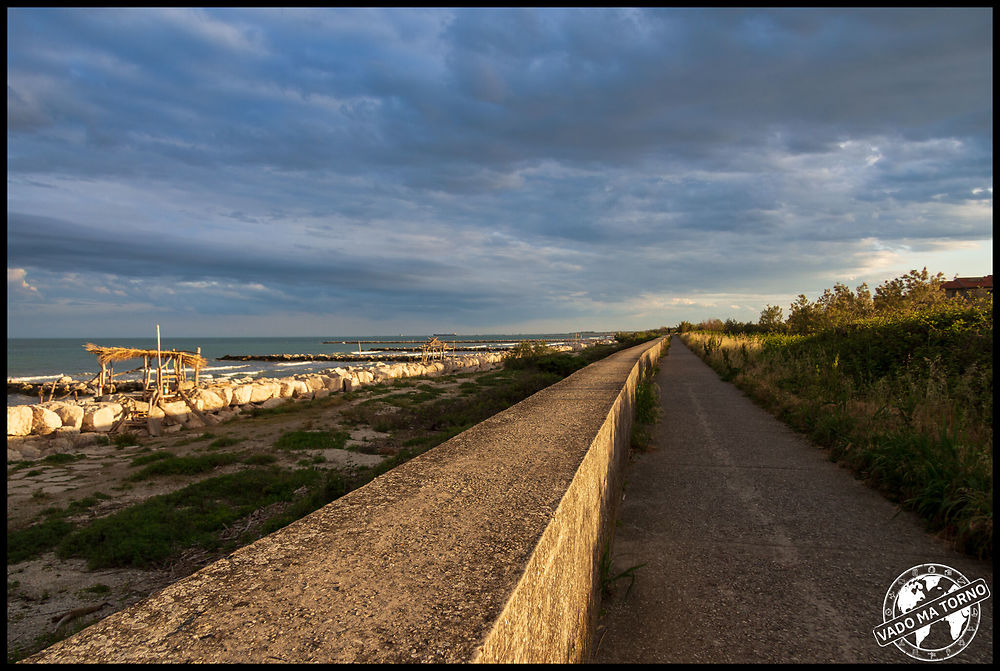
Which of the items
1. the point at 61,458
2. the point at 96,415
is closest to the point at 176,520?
the point at 61,458

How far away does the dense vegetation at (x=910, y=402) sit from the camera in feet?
14.4

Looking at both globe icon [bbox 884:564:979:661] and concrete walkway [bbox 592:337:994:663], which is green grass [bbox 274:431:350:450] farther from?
globe icon [bbox 884:564:979:661]

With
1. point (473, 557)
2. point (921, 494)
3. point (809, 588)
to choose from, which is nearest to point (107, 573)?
point (473, 557)

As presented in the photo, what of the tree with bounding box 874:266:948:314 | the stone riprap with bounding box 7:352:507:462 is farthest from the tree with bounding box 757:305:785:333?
the stone riprap with bounding box 7:352:507:462

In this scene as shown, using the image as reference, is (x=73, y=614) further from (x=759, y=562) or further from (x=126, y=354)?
(x=126, y=354)

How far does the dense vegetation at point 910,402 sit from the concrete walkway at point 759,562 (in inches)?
11.3

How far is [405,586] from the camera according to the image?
1.93m

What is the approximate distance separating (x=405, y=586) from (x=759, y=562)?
10.8ft

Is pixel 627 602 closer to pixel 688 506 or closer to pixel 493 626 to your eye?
pixel 688 506

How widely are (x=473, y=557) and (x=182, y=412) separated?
49.8ft

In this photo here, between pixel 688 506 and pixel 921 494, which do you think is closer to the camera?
pixel 921 494

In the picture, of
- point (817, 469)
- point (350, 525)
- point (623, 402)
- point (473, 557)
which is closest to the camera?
point (473, 557)

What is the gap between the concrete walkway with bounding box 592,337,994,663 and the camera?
2961 mm

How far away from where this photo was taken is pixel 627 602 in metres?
3.47
